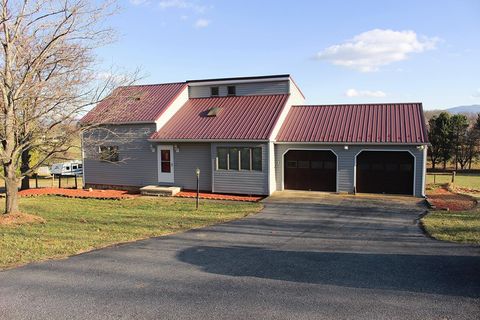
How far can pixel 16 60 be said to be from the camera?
11.8 metres

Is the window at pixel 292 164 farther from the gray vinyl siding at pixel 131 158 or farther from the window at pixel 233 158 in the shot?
the gray vinyl siding at pixel 131 158

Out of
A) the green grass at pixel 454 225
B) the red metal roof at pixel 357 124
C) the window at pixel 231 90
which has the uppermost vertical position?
the window at pixel 231 90

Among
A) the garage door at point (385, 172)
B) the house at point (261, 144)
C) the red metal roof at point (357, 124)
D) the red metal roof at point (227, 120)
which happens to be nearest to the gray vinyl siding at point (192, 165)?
the house at point (261, 144)

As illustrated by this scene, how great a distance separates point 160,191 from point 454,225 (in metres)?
12.3

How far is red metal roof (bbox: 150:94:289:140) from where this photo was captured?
1792 cm

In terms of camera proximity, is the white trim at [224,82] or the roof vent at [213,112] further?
the white trim at [224,82]

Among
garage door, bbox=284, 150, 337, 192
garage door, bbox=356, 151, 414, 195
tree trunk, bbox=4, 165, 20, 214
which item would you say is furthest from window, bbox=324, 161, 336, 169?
tree trunk, bbox=4, 165, 20, 214

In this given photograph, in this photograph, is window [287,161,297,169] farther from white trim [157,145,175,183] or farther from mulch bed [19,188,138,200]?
mulch bed [19,188,138,200]

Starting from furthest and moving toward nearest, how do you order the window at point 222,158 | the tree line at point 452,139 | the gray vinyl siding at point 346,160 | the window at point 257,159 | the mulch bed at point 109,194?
the tree line at point 452,139
the window at point 222,158
the window at point 257,159
the mulch bed at point 109,194
the gray vinyl siding at point 346,160

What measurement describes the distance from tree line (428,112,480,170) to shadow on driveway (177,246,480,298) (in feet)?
116

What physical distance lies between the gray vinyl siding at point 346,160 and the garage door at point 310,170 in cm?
35

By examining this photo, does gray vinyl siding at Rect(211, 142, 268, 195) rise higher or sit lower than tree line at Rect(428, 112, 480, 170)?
lower

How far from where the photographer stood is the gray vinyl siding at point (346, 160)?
16531mm

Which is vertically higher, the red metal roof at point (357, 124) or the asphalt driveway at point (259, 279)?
the red metal roof at point (357, 124)
